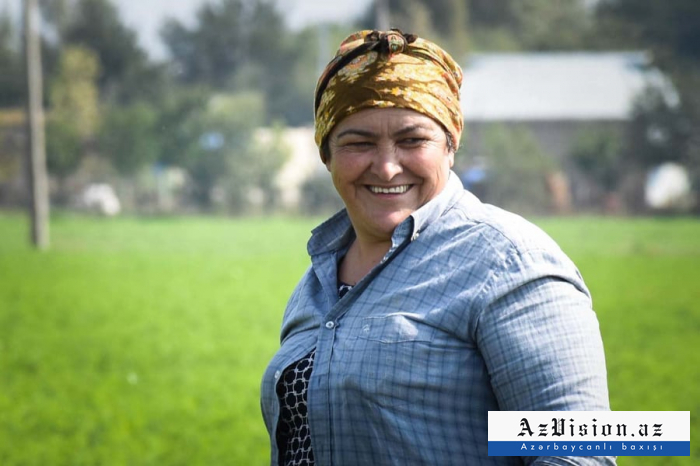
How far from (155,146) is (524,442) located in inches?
908

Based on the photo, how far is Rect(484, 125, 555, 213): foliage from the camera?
77.4ft

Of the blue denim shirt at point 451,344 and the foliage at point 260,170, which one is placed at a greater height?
the foliage at point 260,170

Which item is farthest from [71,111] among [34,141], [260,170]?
[260,170]

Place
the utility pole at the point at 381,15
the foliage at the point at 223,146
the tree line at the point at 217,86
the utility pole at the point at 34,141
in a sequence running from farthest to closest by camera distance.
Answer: the tree line at the point at 217,86 → the foliage at the point at 223,146 → the utility pole at the point at 381,15 → the utility pole at the point at 34,141

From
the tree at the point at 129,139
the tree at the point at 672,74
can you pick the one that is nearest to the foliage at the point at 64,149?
the tree at the point at 129,139

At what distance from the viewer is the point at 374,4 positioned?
25703mm

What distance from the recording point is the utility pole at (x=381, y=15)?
887 inches

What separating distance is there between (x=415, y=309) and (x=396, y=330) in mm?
54

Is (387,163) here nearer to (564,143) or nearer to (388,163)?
(388,163)

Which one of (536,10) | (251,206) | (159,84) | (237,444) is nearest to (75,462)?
(237,444)

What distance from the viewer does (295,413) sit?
1.99 m

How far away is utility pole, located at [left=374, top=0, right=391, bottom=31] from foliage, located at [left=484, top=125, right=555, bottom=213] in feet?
12.8

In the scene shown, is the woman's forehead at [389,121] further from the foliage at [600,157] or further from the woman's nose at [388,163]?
the foliage at [600,157]

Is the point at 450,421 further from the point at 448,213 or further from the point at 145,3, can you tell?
the point at 145,3
